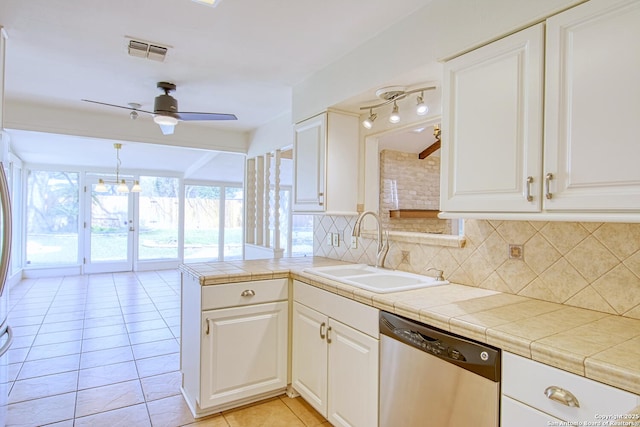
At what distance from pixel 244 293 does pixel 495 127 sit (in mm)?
1642

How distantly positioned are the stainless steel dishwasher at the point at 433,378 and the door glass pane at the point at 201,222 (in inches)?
280

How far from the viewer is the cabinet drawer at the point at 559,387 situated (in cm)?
92

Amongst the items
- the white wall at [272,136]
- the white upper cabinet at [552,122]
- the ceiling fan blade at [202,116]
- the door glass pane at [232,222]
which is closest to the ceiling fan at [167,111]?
the ceiling fan blade at [202,116]

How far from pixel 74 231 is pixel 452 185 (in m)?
7.60

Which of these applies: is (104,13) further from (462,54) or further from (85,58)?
(462,54)

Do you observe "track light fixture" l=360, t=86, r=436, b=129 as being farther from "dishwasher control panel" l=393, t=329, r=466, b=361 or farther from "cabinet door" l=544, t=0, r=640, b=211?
"dishwasher control panel" l=393, t=329, r=466, b=361

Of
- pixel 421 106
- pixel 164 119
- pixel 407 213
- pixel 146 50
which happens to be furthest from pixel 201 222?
pixel 421 106

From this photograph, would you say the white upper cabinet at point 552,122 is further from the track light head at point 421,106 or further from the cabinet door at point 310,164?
the cabinet door at point 310,164

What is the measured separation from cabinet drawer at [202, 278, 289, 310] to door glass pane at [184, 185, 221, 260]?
6186mm

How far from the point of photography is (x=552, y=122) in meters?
1.30

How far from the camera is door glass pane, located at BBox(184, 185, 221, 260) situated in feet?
26.2

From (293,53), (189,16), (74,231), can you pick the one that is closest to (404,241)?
(293,53)

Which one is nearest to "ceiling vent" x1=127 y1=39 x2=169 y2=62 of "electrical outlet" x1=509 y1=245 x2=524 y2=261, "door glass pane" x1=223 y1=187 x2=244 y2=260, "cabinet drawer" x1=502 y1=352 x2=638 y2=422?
"electrical outlet" x1=509 y1=245 x2=524 y2=261

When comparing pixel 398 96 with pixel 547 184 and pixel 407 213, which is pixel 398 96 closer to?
pixel 547 184
